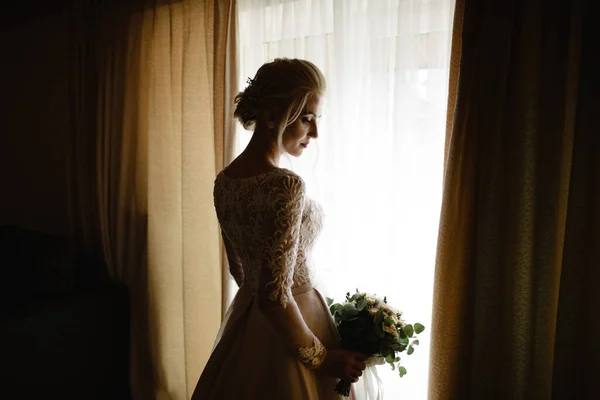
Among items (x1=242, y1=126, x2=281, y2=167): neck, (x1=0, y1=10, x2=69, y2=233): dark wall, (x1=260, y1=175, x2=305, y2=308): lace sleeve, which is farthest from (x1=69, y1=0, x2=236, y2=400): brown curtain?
(x1=260, y1=175, x2=305, y2=308): lace sleeve

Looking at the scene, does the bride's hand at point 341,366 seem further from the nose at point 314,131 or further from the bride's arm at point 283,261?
the nose at point 314,131

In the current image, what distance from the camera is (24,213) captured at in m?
3.46

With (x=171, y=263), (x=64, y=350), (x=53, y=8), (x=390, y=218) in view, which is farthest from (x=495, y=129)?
(x=53, y=8)

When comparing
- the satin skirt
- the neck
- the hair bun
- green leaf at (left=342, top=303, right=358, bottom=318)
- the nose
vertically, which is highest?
the hair bun

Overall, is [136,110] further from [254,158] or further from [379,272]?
[379,272]

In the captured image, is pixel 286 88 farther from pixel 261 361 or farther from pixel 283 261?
pixel 261 361

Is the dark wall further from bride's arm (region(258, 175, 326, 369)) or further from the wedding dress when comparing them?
bride's arm (region(258, 175, 326, 369))

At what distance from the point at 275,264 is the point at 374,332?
405 millimetres

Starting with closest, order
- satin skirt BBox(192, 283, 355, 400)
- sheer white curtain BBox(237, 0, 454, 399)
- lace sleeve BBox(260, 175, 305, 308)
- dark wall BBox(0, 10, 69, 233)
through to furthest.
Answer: lace sleeve BBox(260, 175, 305, 308) < satin skirt BBox(192, 283, 355, 400) < sheer white curtain BBox(237, 0, 454, 399) < dark wall BBox(0, 10, 69, 233)

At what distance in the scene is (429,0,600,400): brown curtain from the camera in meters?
1.35

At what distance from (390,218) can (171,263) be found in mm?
1372

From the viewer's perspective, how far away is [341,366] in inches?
48.7

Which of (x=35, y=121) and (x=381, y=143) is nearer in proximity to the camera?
(x=381, y=143)

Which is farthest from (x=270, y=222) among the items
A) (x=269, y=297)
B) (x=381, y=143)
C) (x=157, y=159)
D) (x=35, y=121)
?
(x=35, y=121)
